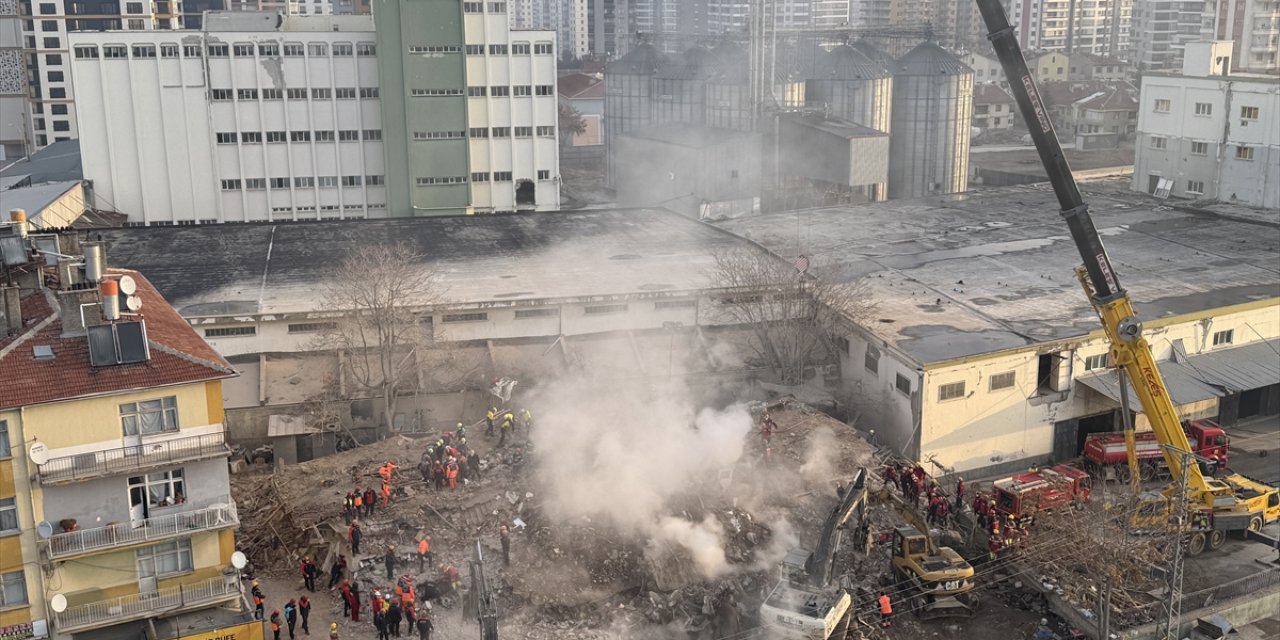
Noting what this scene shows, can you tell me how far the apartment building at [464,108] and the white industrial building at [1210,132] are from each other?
96.0 ft

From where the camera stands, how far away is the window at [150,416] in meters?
19.9

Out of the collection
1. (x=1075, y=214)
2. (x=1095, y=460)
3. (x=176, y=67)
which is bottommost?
(x=1095, y=460)

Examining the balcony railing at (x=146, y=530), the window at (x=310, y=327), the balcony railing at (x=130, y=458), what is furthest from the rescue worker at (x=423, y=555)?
the window at (x=310, y=327)

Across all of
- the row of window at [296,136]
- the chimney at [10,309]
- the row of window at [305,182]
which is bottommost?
the row of window at [305,182]

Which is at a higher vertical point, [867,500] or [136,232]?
[136,232]

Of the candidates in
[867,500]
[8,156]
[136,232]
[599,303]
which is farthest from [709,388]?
[8,156]

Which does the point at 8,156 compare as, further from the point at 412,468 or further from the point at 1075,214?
the point at 1075,214

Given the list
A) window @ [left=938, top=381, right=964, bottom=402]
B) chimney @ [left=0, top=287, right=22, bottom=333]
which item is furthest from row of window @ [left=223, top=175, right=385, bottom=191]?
chimney @ [left=0, top=287, right=22, bottom=333]

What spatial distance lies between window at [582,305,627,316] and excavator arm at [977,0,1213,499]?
14363 millimetres

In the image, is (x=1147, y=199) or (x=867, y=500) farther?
(x=1147, y=199)

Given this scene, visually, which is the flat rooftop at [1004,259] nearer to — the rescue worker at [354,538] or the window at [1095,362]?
the window at [1095,362]

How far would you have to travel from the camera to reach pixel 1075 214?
25641 millimetres

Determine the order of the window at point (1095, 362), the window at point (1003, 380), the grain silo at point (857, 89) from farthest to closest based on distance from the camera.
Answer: the grain silo at point (857, 89) < the window at point (1095, 362) < the window at point (1003, 380)

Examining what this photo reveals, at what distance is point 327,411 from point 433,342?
388cm
